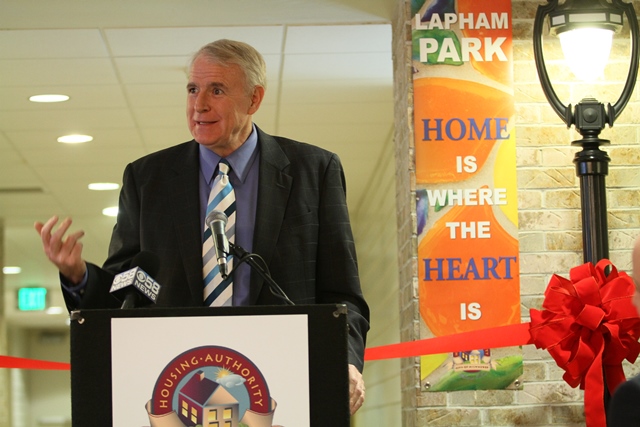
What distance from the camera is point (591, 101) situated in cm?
446

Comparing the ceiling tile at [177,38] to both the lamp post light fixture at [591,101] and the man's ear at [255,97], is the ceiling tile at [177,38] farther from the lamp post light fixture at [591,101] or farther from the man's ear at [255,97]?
the man's ear at [255,97]

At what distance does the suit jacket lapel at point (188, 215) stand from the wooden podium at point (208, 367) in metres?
0.54

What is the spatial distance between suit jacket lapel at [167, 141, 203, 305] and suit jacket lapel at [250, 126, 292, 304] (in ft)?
0.43

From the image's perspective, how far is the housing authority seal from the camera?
185cm

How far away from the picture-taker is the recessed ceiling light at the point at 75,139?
782cm

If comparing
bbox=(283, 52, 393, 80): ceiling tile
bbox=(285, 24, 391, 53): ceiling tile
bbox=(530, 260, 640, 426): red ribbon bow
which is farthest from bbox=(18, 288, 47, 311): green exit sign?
bbox=(530, 260, 640, 426): red ribbon bow

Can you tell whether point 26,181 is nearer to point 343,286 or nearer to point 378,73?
point 378,73

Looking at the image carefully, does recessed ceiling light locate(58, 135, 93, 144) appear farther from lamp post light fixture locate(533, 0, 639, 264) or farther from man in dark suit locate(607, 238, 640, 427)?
man in dark suit locate(607, 238, 640, 427)

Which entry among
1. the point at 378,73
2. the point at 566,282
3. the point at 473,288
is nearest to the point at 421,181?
the point at 473,288

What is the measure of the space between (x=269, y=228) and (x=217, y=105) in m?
0.34

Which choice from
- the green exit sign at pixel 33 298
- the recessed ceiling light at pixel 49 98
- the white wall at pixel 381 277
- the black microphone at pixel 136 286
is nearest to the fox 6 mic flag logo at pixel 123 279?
the black microphone at pixel 136 286

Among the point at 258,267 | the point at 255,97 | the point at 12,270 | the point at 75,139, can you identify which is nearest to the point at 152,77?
the point at 75,139

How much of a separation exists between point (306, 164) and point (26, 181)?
7.02 m

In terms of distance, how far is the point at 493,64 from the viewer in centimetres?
471
